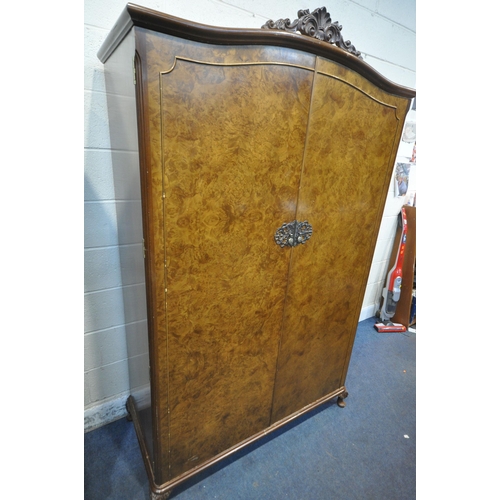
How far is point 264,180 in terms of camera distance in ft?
3.03

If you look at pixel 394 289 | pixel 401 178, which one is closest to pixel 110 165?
pixel 401 178

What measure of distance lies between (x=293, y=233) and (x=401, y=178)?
5.41 ft

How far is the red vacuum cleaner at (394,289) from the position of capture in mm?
2348

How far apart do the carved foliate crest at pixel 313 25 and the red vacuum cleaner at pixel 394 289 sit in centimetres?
177

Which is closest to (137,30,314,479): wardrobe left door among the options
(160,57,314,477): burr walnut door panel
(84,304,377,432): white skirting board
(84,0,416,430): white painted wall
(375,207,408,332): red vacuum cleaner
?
(160,57,314,477): burr walnut door panel

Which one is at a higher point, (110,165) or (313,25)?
(313,25)

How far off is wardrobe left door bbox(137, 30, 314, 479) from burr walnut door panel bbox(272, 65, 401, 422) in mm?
67

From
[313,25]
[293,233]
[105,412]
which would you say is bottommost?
[105,412]

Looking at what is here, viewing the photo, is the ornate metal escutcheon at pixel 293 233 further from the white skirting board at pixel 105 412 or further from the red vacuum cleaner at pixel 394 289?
the red vacuum cleaner at pixel 394 289

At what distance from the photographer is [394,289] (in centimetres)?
241

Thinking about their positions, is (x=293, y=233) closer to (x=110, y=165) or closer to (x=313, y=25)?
(x=313, y=25)

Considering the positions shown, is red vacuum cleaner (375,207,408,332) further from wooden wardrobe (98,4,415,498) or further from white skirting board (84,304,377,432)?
white skirting board (84,304,377,432)

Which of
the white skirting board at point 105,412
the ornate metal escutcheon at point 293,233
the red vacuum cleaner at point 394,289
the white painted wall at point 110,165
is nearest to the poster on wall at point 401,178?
the red vacuum cleaner at point 394,289
